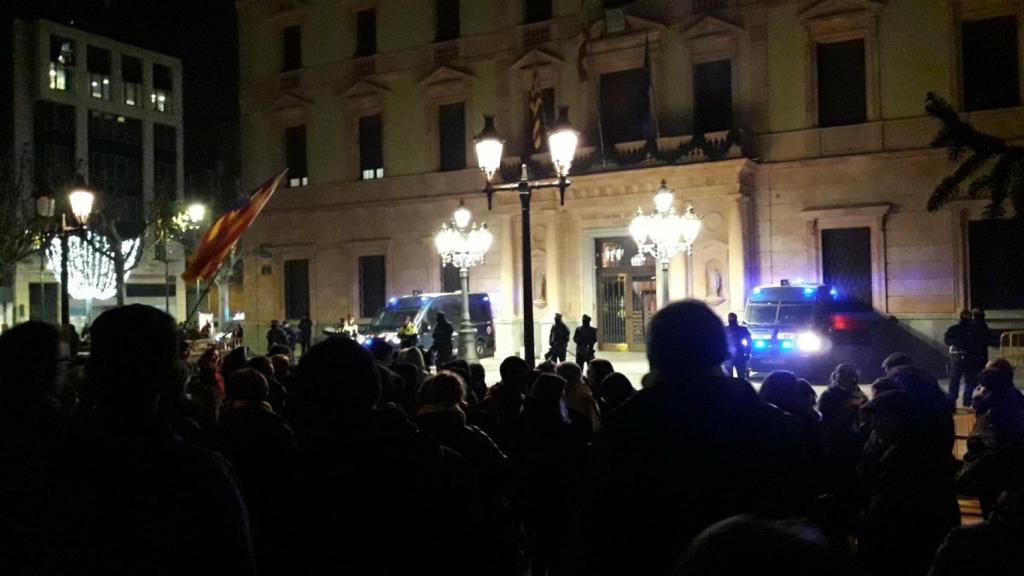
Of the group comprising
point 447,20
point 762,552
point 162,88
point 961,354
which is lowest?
point 961,354

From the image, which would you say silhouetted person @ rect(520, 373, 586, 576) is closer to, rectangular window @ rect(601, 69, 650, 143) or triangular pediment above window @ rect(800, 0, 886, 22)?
triangular pediment above window @ rect(800, 0, 886, 22)

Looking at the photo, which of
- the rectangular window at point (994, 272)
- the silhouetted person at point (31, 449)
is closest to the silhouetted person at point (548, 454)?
the silhouetted person at point (31, 449)

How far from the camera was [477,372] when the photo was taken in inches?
347

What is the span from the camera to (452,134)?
32.1m

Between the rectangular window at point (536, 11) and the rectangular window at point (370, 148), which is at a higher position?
the rectangular window at point (536, 11)

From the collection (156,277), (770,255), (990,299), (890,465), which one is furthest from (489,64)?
(156,277)

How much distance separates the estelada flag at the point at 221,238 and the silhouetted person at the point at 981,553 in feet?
38.0

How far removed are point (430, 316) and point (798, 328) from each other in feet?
35.9

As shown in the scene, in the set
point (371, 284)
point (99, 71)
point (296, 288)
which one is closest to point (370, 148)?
point (371, 284)

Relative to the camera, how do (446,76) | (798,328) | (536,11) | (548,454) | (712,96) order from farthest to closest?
(446,76) < (536,11) < (712,96) < (798,328) < (548,454)

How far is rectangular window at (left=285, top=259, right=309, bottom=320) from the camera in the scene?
35.0 meters

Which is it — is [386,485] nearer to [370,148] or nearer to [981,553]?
[981,553]

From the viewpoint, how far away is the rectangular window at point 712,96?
27266mm

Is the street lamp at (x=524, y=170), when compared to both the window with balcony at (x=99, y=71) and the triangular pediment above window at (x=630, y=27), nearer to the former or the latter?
the triangular pediment above window at (x=630, y=27)
